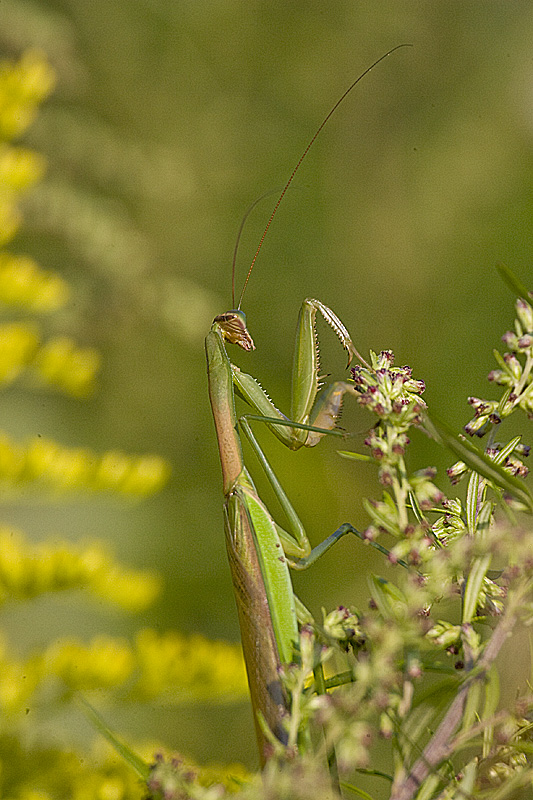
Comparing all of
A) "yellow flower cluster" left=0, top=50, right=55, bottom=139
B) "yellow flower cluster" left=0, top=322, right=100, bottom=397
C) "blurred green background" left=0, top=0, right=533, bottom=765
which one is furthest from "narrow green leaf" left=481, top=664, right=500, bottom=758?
"blurred green background" left=0, top=0, right=533, bottom=765

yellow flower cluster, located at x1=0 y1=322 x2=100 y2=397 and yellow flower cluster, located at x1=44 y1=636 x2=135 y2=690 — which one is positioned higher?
yellow flower cluster, located at x1=0 y1=322 x2=100 y2=397

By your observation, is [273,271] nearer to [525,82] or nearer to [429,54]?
[429,54]

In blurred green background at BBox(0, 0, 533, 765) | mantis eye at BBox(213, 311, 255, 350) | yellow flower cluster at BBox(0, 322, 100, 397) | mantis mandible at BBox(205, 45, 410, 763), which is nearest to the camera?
mantis mandible at BBox(205, 45, 410, 763)

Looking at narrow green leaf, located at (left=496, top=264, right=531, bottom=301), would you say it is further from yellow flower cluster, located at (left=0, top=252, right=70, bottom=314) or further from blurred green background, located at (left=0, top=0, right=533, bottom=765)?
blurred green background, located at (left=0, top=0, right=533, bottom=765)

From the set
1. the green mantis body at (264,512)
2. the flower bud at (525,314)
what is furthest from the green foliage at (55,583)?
the flower bud at (525,314)

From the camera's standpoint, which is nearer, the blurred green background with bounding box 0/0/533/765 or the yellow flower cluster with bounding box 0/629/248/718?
the yellow flower cluster with bounding box 0/629/248/718

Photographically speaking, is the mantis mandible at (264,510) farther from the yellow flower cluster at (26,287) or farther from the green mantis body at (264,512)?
the yellow flower cluster at (26,287)
